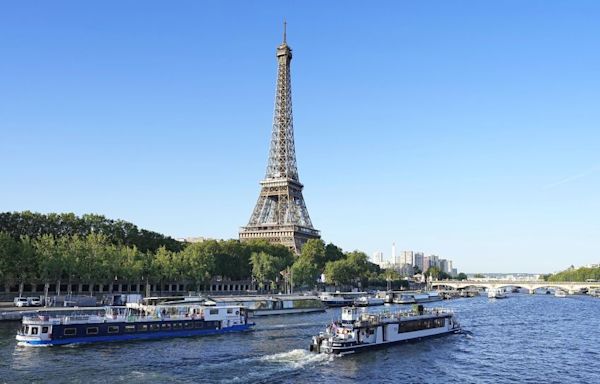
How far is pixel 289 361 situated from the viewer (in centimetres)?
5278

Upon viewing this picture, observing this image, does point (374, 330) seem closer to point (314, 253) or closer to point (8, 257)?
point (8, 257)

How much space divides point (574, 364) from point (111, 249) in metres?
82.2

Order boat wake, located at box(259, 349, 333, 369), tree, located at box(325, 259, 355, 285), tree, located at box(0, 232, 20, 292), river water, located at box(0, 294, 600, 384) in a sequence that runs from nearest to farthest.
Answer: river water, located at box(0, 294, 600, 384) < boat wake, located at box(259, 349, 333, 369) < tree, located at box(0, 232, 20, 292) < tree, located at box(325, 259, 355, 285)

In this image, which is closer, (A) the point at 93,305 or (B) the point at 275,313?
(A) the point at 93,305

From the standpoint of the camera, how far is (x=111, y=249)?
109250 millimetres

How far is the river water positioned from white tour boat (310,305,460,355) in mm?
1264

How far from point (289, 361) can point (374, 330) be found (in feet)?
48.7

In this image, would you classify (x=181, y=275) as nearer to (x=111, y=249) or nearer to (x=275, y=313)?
(x=111, y=249)

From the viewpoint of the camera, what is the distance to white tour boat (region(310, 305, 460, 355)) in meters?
59.3

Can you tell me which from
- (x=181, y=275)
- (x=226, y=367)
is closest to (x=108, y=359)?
(x=226, y=367)

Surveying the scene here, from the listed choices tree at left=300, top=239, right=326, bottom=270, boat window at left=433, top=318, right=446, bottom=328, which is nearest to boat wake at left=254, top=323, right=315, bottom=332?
boat window at left=433, top=318, right=446, bottom=328

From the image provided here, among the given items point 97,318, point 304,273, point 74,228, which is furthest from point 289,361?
point 304,273

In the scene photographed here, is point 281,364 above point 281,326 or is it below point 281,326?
below

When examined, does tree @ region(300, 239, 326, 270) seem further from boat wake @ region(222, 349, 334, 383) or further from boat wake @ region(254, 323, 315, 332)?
boat wake @ region(222, 349, 334, 383)
